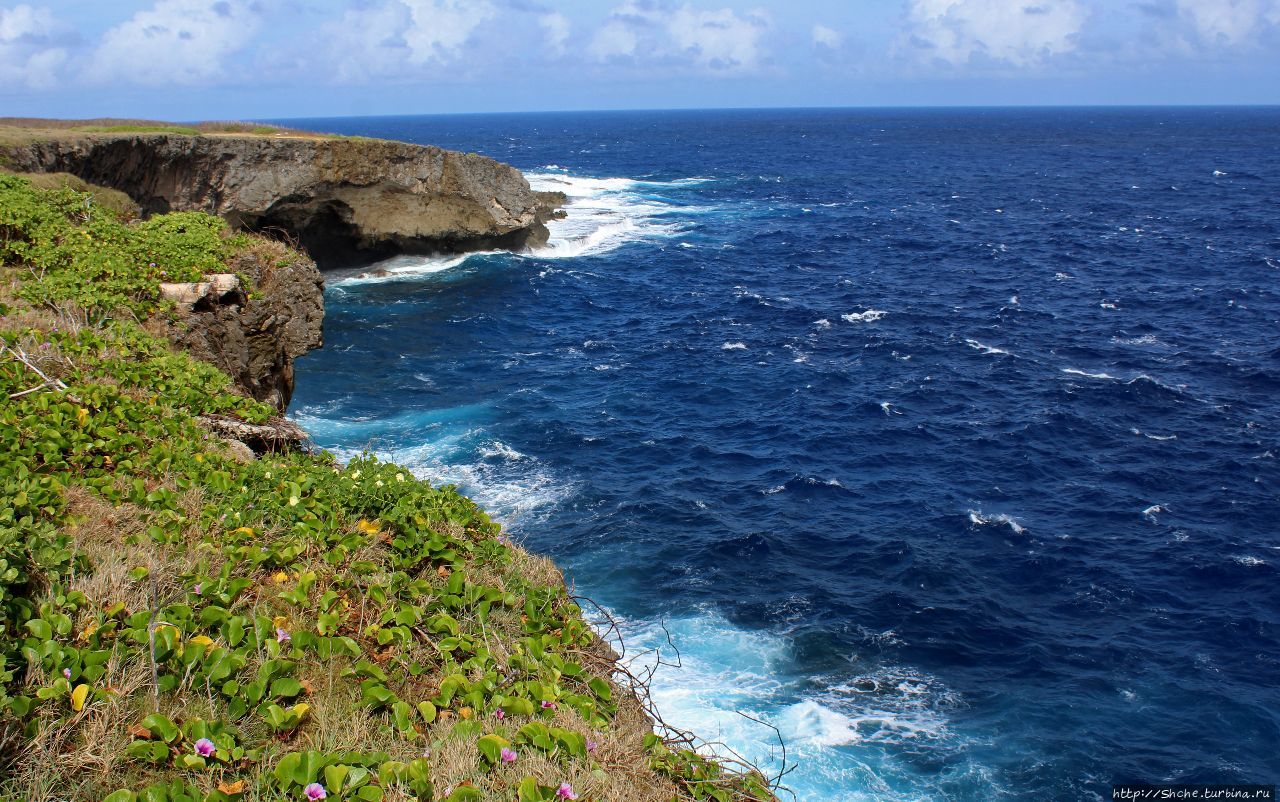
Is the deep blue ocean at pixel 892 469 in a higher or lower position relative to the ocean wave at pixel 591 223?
lower

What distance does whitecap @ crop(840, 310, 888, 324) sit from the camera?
43906 millimetres

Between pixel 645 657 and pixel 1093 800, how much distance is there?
28.7 feet

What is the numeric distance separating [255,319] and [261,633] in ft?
35.7

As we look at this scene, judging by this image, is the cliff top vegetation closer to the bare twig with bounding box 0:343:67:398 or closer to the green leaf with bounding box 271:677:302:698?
the bare twig with bounding box 0:343:67:398

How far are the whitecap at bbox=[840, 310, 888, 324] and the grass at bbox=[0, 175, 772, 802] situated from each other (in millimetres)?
36802

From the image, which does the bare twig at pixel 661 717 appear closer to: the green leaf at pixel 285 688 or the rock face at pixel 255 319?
the green leaf at pixel 285 688

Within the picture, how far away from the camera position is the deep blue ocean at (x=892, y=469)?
56.3ft

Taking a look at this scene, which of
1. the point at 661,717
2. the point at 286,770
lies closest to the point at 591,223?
the point at 661,717

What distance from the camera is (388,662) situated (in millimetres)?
6848

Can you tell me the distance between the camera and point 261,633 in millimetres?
6402

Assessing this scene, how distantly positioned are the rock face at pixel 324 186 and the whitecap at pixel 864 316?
2281cm

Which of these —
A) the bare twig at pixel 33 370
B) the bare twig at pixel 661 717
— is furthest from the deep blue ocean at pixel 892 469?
the bare twig at pixel 33 370

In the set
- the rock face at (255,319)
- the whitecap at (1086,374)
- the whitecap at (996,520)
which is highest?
the rock face at (255,319)

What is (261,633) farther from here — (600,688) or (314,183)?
(314,183)
